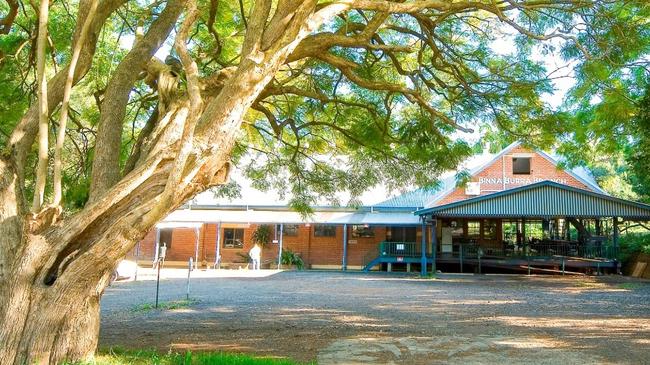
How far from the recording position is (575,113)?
12.6 metres

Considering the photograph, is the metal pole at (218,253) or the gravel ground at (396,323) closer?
the gravel ground at (396,323)

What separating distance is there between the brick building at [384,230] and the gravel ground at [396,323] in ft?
30.3

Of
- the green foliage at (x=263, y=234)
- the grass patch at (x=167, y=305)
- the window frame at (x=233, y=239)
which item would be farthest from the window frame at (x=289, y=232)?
the grass patch at (x=167, y=305)

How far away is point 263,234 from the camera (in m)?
32.0

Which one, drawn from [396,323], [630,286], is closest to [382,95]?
[396,323]

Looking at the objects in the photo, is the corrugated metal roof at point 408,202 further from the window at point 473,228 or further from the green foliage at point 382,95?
the green foliage at point 382,95

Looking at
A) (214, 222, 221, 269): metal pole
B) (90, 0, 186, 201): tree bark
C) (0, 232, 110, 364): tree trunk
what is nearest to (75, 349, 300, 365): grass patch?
(0, 232, 110, 364): tree trunk

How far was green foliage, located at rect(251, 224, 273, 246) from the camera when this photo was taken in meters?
32.0

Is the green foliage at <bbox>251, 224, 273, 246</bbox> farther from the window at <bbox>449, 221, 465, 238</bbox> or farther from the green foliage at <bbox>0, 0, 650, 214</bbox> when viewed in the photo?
the green foliage at <bbox>0, 0, 650, 214</bbox>

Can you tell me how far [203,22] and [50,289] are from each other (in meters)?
7.61

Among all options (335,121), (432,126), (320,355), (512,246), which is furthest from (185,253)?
(320,355)

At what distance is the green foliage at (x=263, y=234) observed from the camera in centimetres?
3197

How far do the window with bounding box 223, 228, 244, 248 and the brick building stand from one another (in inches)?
2.3

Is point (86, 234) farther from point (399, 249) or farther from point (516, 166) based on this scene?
point (516, 166)
